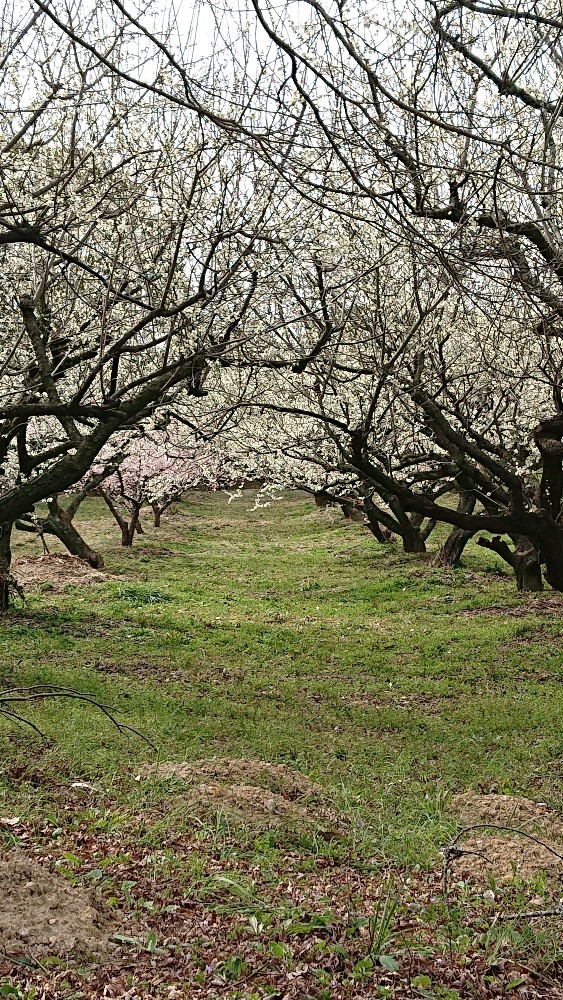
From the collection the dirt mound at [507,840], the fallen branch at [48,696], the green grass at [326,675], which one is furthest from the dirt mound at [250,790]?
the dirt mound at [507,840]

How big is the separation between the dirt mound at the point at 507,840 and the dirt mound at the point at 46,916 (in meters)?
2.26

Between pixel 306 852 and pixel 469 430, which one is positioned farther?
pixel 469 430

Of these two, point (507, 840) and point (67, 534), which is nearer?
point (507, 840)

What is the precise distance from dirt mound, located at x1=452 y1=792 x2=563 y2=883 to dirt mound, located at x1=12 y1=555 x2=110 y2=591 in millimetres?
11264

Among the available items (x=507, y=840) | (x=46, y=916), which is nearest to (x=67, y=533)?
(x=507, y=840)

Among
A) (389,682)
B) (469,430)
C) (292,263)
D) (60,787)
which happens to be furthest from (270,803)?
(469,430)

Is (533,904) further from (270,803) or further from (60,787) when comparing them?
(60,787)

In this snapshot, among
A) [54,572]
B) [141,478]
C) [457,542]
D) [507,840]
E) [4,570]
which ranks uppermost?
[141,478]

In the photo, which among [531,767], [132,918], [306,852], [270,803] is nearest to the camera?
[132,918]

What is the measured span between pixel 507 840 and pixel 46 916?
310cm

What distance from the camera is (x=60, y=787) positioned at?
597 cm

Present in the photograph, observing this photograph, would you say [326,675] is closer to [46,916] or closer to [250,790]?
[250,790]

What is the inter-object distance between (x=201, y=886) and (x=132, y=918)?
0.51 m

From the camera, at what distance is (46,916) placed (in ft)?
13.8
